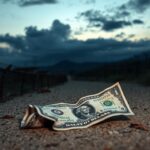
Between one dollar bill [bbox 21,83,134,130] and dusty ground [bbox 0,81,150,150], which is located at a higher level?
one dollar bill [bbox 21,83,134,130]

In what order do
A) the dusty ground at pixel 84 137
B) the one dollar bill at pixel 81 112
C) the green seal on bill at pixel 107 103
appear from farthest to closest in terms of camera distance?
the green seal on bill at pixel 107 103, the one dollar bill at pixel 81 112, the dusty ground at pixel 84 137

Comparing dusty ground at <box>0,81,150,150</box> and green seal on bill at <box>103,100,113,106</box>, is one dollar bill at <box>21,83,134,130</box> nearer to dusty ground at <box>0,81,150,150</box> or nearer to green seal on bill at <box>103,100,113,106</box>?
green seal on bill at <box>103,100,113,106</box>

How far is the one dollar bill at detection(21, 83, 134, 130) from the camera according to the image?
11.2m

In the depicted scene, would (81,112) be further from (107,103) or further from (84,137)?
(84,137)

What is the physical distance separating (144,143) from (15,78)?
5243 cm

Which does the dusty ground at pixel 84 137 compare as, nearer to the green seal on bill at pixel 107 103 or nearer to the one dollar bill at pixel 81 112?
the one dollar bill at pixel 81 112

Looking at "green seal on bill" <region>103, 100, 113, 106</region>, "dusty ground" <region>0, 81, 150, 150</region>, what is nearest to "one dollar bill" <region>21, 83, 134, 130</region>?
"green seal on bill" <region>103, 100, 113, 106</region>

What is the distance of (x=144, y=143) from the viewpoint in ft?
28.9

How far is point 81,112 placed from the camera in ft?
38.6

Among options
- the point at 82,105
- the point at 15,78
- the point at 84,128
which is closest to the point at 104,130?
the point at 84,128

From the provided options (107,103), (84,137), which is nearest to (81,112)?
(107,103)

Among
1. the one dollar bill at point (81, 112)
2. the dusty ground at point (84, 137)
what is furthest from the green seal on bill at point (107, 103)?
the dusty ground at point (84, 137)

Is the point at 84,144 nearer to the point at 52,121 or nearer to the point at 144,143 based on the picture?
the point at 144,143

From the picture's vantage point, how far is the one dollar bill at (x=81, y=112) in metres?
11.2
